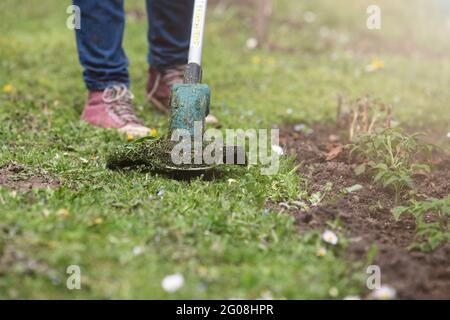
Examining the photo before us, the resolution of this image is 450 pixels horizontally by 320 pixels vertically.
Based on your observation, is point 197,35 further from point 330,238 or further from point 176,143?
point 330,238

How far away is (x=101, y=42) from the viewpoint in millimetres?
3547

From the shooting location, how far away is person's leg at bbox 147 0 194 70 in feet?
12.9

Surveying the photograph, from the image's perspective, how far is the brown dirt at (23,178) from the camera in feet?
8.04

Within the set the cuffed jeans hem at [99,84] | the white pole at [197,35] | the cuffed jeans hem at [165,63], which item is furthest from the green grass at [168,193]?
the white pole at [197,35]

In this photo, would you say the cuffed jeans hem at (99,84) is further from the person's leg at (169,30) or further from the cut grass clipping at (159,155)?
the cut grass clipping at (159,155)

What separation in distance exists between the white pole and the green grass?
60 cm

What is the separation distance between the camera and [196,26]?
3.01 m

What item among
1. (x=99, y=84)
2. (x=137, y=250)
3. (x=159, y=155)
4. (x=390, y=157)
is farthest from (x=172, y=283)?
(x=99, y=84)

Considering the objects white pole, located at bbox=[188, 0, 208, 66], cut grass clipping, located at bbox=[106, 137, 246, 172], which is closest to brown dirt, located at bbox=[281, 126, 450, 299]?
cut grass clipping, located at bbox=[106, 137, 246, 172]

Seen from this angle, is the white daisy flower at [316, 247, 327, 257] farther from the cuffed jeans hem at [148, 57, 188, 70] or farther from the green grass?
the cuffed jeans hem at [148, 57, 188, 70]

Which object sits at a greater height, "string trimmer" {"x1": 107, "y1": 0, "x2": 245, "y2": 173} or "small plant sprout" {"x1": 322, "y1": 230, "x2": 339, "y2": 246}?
"string trimmer" {"x1": 107, "y1": 0, "x2": 245, "y2": 173}

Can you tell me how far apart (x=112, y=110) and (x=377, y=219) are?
177cm

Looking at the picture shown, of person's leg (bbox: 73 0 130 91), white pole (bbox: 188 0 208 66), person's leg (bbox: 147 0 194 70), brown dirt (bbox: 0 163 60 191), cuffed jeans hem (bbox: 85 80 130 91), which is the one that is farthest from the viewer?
person's leg (bbox: 147 0 194 70)
